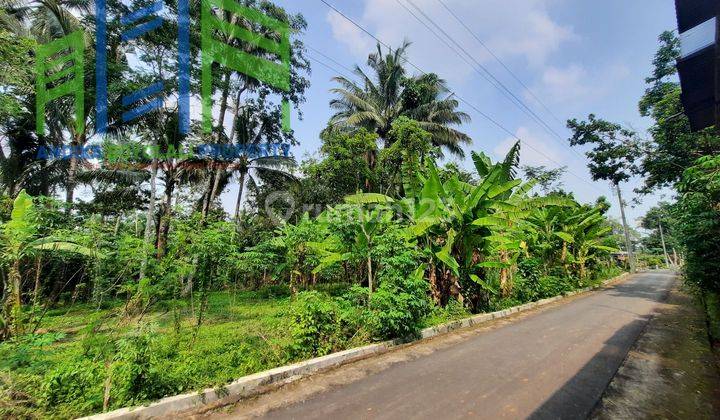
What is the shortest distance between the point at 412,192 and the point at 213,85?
10898 millimetres

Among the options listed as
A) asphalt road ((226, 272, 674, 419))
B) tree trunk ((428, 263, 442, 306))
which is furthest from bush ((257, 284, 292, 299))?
asphalt road ((226, 272, 674, 419))

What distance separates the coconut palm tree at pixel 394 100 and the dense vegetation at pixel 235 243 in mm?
130

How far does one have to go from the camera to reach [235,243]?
898 cm

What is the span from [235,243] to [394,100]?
15924mm

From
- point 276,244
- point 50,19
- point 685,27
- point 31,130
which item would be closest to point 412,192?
point 276,244

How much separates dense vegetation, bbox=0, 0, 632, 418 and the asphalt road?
1086 millimetres

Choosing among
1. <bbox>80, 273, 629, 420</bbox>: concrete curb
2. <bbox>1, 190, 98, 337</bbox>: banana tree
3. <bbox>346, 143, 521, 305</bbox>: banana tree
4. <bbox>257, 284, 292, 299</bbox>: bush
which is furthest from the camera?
<bbox>257, 284, 292, 299</bbox>: bush

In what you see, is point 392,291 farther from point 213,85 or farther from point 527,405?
point 213,85

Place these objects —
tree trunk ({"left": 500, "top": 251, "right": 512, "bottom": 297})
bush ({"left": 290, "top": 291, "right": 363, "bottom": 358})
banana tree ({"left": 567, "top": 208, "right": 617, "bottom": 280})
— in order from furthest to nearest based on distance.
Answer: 1. banana tree ({"left": 567, "top": 208, "right": 617, "bottom": 280})
2. tree trunk ({"left": 500, "top": 251, "right": 512, "bottom": 297})
3. bush ({"left": 290, "top": 291, "right": 363, "bottom": 358})

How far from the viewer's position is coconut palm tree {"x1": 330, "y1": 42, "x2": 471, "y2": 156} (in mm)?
20734

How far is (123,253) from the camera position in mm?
4629

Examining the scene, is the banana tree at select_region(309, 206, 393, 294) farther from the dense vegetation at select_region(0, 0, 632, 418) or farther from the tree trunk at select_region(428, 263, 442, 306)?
the tree trunk at select_region(428, 263, 442, 306)

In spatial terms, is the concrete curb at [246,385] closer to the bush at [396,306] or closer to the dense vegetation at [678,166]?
the bush at [396,306]

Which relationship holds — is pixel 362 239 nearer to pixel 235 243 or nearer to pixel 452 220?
pixel 452 220
